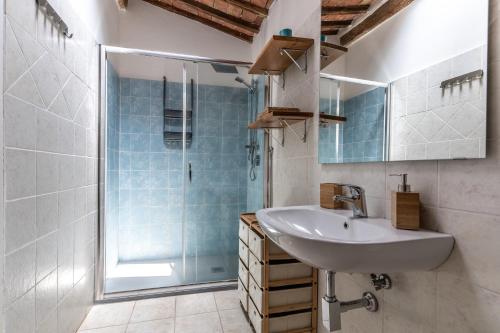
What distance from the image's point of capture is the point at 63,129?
1387 millimetres

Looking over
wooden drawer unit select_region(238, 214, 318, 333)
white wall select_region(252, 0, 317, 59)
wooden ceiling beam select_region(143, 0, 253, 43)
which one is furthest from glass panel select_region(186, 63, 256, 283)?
wooden drawer unit select_region(238, 214, 318, 333)

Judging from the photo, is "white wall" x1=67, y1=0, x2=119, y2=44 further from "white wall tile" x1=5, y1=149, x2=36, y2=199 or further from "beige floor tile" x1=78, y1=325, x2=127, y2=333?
"beige floor tile" x1=78, y1=325, x2=127, y2=333

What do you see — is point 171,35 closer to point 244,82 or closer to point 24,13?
point 244,82

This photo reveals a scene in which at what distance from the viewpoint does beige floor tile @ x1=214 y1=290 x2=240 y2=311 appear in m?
1.90

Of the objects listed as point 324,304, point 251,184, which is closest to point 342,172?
point 324,304

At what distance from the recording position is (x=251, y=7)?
7.85 feet

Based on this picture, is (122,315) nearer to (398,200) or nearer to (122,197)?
(122,197)

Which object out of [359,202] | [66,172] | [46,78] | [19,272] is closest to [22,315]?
[19,272]

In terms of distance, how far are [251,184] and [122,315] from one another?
4.84 feet

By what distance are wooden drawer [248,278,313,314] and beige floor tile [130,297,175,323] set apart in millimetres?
736

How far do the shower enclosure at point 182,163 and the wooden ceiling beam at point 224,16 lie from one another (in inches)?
22.7

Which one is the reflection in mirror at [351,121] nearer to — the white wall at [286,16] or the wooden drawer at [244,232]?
the white wall at [286,16]

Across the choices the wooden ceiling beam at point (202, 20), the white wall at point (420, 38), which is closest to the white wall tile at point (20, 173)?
the white wall at point (420, 38)

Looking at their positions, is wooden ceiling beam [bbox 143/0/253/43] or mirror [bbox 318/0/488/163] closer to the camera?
mirror [bbox 318/0/488/163]
